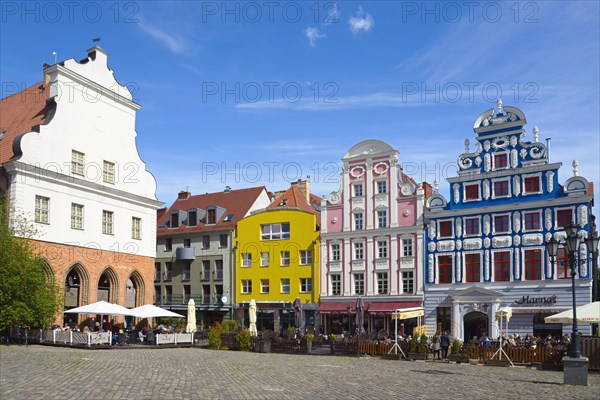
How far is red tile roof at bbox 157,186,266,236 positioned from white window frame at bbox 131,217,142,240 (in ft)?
37.4

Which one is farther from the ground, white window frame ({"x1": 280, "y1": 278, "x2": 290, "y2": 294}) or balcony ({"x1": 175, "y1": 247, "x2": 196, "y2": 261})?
balcony ({"x1": 175, "y1": 247, "x2": 196, "y2": 261})

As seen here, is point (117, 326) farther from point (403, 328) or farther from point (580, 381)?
point (580, 381)

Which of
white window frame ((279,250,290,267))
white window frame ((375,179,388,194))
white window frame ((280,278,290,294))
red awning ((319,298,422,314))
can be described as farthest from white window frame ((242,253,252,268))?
white window frame ((375,179,388,194))

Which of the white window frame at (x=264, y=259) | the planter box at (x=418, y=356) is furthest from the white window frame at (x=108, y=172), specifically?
the planter box at (x=418, y=356)

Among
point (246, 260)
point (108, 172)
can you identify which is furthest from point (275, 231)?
point (108, 172)

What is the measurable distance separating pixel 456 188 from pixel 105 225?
72.4ft

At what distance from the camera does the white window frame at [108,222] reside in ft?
134

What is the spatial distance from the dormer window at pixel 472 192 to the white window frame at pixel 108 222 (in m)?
22.1

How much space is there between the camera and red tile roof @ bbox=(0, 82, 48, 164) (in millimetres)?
38297

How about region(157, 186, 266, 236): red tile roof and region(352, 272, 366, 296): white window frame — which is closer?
region(352, 272, 366, 296): white window frame

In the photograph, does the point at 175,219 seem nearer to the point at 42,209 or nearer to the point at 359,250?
the point at 359,250

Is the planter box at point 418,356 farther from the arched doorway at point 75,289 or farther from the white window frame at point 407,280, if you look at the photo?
the arched doorway at point 75,289

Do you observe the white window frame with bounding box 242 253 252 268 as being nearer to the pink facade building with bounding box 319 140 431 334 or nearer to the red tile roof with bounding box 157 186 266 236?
the red tile roof with bounding box 157 186 266 236

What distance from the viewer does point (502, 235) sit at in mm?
41969
